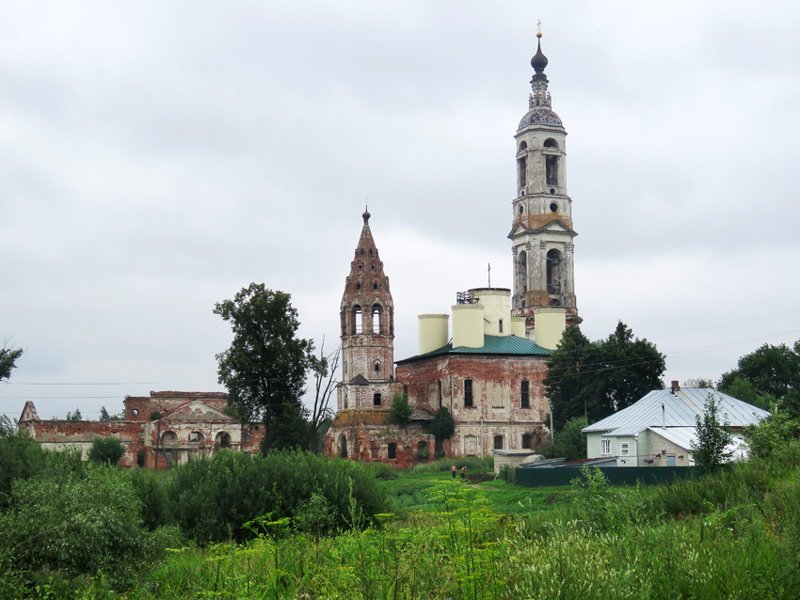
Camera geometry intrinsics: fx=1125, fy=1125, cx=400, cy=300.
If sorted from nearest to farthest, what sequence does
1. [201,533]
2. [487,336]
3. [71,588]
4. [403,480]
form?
[71,588]
[201,533]
[403,480]
[487,336]

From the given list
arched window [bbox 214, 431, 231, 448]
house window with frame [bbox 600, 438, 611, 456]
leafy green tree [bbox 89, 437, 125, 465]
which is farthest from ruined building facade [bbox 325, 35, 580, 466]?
house window with frame [bbox 600, 438, 611, 456]

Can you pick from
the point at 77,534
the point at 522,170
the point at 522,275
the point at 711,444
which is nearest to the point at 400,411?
the point at 522,275

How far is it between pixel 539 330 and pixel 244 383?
76.6 feet

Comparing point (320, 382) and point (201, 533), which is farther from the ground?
point (320, 382)

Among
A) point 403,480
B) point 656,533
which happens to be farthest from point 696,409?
point 656,533

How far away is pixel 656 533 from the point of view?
1307 cm

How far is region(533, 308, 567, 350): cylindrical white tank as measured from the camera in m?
65.8

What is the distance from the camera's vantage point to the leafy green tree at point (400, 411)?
197ft

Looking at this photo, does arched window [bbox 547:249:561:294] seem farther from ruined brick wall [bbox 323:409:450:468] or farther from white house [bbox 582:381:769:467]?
white house [bbox 582:381:769:467]

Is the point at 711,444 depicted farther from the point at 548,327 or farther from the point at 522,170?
the point at 522,170

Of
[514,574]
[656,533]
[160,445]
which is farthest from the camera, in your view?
[160,445]

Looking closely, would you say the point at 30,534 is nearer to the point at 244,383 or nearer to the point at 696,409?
the point at 244,383

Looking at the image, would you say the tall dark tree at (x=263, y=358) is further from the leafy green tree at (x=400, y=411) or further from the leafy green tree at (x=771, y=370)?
the leafy green tree at (x=771, y=370)

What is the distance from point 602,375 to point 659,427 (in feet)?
35.3
